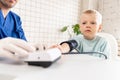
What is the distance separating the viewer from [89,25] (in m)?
1.31

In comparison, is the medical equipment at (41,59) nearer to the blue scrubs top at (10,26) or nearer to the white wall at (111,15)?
the blue scrubs top at (10,26)

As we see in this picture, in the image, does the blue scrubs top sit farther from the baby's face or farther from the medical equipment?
the medical equipment

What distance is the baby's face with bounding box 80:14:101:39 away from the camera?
4.25 feet

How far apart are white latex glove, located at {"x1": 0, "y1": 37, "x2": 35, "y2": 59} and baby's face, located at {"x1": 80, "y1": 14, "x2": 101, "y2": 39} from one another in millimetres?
879

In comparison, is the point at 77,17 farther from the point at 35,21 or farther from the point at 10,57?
the point at 10,57

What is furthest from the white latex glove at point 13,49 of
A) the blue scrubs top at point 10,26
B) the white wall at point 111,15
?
the white wall at point 111,15

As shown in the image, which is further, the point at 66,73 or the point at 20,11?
the point at 20,11

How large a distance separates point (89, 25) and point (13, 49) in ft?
3.09

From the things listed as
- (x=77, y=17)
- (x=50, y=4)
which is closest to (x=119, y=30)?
(x=77, y=17)

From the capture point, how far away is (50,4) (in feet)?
7.14

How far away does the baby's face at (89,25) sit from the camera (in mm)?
1297

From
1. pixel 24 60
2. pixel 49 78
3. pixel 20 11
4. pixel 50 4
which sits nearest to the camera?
pixel 49 78

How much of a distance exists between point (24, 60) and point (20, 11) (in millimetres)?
1480

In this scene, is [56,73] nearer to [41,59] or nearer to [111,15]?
[41,59]
